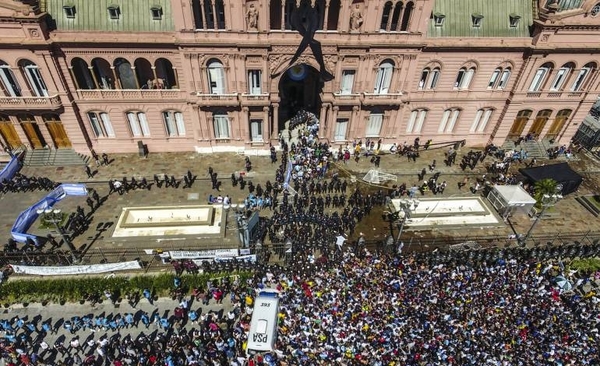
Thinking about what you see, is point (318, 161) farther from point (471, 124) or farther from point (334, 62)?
point (471, 124)

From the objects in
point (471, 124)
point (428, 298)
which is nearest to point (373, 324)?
point (428, 298)

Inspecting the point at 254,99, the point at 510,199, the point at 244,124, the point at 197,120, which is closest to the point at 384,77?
the point at 254,99

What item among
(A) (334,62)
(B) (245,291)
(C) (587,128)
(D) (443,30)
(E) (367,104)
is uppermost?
(D) (443,30)

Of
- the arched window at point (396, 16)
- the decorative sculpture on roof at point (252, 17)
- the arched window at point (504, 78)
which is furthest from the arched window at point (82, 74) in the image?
the arched window at point (504, 78)

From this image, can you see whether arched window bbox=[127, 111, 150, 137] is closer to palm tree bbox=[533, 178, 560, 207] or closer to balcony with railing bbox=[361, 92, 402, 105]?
balcony with railing bbox=[361, 92, 402, 105]

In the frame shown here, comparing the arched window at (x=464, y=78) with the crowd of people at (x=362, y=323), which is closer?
the crowd of people at (x=362, y=323)

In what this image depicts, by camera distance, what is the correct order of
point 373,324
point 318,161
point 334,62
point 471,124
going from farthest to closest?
1. point 471,124
2. point 318,161
3. point 334,62
4. point 373,324

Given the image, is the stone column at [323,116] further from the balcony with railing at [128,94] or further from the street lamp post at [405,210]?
the balcony with railing at [128,94]
